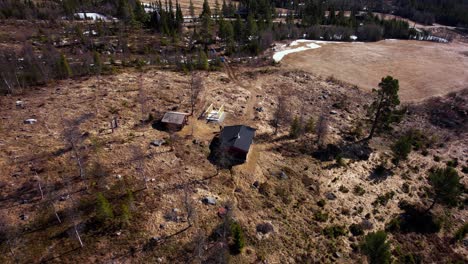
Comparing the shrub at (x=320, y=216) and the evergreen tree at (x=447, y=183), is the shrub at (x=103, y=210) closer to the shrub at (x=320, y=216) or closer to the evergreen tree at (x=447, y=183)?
the shrub at (x=320, y=216)

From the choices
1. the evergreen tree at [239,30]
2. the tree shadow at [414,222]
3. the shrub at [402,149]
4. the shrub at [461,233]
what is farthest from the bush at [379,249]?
the evergreen tree at [239,30]

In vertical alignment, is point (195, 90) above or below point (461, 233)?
above

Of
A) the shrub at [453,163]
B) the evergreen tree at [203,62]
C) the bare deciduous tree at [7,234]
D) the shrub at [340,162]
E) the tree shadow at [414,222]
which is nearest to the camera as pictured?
the bare deciduous tree at [7,234]

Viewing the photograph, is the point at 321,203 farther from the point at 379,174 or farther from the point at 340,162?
the point at 379,174

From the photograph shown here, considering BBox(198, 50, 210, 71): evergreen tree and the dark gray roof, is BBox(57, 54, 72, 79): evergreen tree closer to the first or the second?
BBox(198, 50, 210, 71): evergreen tree

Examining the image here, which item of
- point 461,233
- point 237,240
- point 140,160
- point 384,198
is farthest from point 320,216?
point 140,160

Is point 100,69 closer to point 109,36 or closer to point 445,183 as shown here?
point 109,36
